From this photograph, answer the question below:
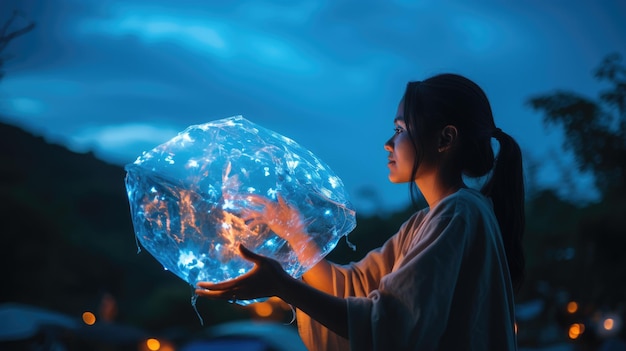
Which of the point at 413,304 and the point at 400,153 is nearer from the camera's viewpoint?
the point at 413,304

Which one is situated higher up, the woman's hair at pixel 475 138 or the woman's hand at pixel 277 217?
the woman's hair at pixel 475 138

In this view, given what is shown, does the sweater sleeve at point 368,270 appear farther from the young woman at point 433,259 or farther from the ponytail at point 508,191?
the ponytail at point 508,191

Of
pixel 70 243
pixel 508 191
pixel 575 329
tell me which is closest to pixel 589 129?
pixel 575 329

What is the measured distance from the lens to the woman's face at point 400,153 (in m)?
1.76

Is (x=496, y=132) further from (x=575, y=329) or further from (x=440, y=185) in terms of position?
(x=575, y=329)

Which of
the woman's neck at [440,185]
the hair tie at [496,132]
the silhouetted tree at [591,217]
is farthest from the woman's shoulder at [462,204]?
the silhouetted tree at [591,217]

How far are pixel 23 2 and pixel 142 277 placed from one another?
40428mm

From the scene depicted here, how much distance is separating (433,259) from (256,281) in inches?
16.7

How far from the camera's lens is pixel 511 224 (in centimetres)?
183

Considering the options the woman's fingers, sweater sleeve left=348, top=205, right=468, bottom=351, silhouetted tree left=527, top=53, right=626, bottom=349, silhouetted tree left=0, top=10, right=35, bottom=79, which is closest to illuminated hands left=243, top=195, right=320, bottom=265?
the woman's fingers

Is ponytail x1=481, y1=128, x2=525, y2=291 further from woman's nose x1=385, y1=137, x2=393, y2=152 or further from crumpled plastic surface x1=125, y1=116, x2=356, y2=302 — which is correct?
crumpled plastic surface x1=125, y1=116, x2=356, y2=302

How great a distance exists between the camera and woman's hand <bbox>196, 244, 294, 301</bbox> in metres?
1.48

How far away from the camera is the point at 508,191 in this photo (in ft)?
5.98

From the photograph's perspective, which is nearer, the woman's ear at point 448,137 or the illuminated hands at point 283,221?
the illuminated hands at point 283,221
